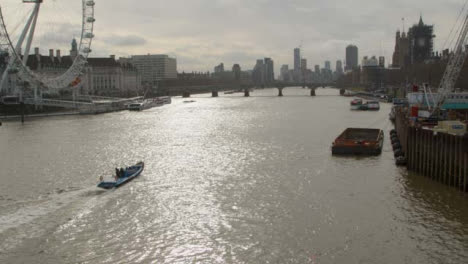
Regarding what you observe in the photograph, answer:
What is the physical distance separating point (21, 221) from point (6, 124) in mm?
50072

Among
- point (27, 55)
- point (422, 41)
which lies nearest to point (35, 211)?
point (27, 55)

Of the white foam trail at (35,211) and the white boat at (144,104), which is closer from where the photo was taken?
the white foam trail at (35,211)

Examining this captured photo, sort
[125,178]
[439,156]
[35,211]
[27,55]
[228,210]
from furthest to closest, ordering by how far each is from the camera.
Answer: [27,55] < [125,178] < [439,156] < [228,210] < [35,211]

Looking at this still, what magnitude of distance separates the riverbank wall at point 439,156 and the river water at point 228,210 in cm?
66

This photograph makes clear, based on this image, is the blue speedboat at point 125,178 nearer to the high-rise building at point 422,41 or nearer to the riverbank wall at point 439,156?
the riverbank wall at point 439,156

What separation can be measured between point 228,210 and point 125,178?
24.8 feet

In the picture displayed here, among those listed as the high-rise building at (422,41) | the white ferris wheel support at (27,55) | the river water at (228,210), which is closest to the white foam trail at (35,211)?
the river water at (228,210)

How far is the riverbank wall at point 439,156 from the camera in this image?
22.6 meters

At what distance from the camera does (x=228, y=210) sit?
2077 cm

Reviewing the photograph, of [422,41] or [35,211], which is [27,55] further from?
[422,41]

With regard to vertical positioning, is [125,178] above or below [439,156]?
below

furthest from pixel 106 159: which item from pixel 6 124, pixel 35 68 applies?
pixel 35 68

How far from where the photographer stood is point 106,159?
34.7 m

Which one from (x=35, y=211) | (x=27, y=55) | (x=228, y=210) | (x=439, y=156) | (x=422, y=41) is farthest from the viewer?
(x=422, y=41)
